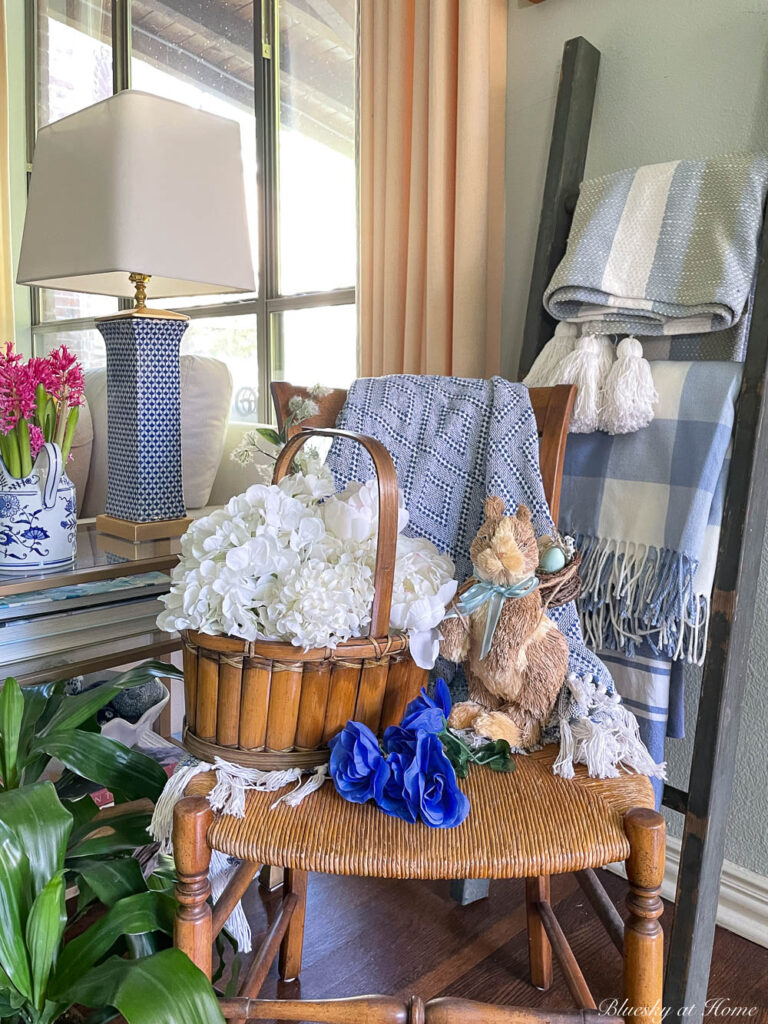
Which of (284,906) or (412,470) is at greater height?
(412,470)

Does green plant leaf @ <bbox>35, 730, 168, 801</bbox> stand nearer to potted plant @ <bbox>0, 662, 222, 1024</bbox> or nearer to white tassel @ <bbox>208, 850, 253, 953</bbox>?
potted plant @ <bbox>0, 662, 222, 1024</bbox>

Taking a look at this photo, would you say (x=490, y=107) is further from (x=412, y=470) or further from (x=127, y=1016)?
(x=127, y=1016)

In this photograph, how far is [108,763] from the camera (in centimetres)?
84

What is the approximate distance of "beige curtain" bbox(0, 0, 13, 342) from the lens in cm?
306

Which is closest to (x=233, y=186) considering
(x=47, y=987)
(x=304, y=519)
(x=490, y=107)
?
(x=490, y=107)

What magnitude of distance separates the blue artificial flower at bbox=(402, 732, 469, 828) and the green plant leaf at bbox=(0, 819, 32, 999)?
1.29 ft

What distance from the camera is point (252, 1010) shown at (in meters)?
0.70

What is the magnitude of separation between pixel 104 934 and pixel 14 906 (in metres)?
0.09

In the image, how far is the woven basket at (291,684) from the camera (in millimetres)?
666

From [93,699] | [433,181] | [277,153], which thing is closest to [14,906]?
[93,699]

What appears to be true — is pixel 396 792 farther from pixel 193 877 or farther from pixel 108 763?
pixel 108 763

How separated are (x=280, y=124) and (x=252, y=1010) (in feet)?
6.72

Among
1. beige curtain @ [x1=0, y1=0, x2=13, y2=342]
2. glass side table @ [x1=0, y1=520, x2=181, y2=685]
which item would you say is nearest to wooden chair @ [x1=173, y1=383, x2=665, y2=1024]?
glass side table @ [x1=0, y1=520, x2=181, y2=685]

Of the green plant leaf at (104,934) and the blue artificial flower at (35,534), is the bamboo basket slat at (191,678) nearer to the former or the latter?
the green plant leaf at (104,934)
